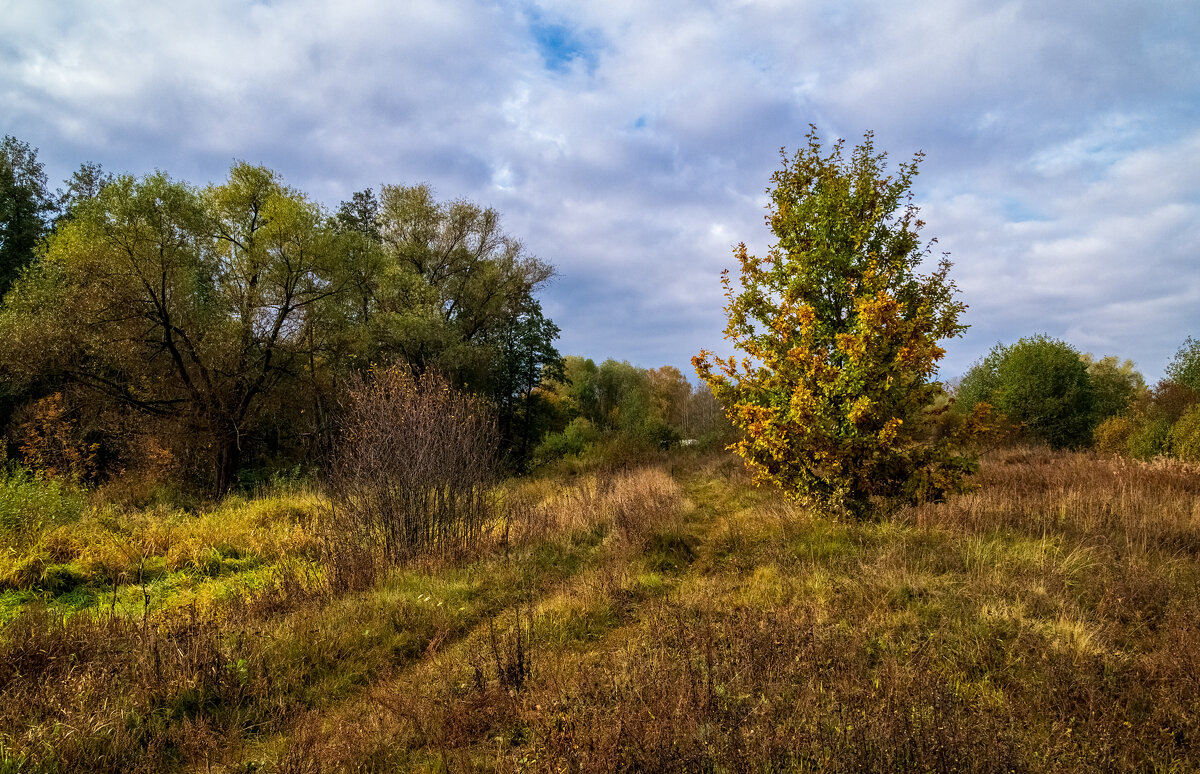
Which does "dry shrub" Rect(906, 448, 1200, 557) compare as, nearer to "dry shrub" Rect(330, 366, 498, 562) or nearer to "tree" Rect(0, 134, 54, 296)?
"dry shrub" Rect(330, 366, 498, 562)

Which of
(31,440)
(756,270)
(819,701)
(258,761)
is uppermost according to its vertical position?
(756,270)

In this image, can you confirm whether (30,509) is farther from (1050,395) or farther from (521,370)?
(1050,395)

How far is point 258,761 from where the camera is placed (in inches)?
Result: 150

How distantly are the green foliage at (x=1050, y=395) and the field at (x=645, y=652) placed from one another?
19.6 meters

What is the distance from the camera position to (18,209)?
2233cm

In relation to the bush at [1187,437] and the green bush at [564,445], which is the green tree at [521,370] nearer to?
the green bush at [564,445]

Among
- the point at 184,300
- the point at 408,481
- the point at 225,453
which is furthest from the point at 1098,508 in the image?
the point at 184,300

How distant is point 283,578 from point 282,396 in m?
14.1

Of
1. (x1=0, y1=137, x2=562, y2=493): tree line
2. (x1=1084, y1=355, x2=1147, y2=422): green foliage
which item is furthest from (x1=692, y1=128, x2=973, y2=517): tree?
(x1=1084, y1=355, x2=1147, y2=422): green foliage

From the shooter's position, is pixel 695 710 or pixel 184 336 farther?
pixel 184 336

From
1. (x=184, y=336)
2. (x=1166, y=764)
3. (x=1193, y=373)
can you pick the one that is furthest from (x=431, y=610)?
(x=1193, y=373)

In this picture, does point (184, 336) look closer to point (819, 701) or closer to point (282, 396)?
point (282, 396)

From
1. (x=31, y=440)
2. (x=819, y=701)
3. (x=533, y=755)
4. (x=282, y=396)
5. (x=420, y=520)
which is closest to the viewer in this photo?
(x=533, y=755)

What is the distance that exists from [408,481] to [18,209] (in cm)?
2622
